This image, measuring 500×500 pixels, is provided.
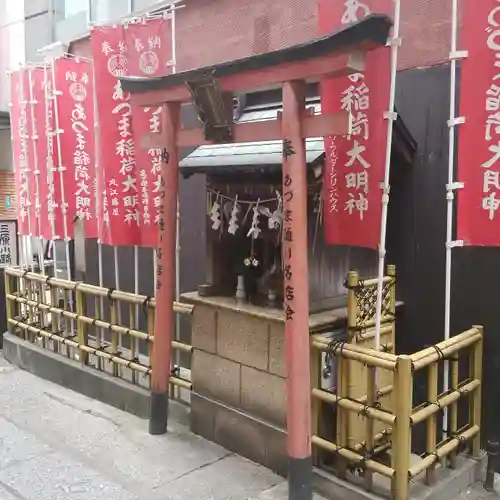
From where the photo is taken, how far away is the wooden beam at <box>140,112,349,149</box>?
14.3 feet

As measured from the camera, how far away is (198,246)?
8.17 m

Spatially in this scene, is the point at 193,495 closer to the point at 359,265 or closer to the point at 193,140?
the point at 359,265

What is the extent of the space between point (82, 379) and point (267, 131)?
4.70m

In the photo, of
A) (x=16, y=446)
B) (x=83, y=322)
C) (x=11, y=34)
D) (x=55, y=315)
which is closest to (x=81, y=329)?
(x=83, y=322)

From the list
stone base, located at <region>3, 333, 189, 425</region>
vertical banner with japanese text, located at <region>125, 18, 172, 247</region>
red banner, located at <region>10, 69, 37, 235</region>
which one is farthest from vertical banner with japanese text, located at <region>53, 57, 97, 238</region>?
stone base, located at <region>3, 333, 189, 425</region>

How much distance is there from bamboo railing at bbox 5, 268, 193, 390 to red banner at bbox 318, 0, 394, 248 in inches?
84.8

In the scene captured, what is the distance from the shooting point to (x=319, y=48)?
419 cm

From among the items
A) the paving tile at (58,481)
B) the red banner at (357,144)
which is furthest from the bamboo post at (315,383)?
the paving tile at (58,481)

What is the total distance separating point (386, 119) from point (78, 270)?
745 cm

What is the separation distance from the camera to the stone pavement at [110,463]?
16.8 ft

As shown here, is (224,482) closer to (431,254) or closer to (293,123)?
(431,254)

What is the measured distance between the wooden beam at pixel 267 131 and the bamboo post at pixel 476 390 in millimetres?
2417

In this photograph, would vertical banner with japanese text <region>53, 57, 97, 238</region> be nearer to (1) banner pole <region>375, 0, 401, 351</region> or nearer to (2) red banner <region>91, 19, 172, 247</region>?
(2) red banner <region>91, 19, 172, 247</region>

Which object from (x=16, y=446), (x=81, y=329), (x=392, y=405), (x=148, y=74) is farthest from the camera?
(x=81, y=329)
